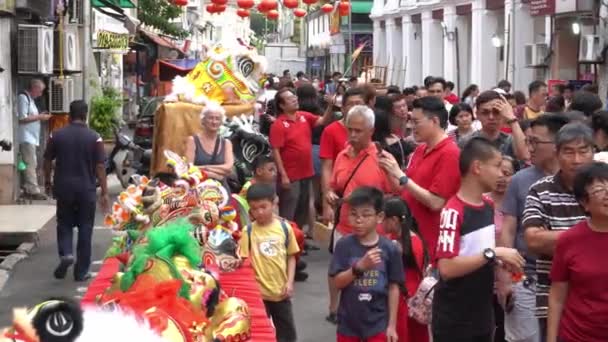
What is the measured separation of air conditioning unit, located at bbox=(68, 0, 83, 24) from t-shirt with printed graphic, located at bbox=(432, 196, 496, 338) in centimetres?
1653

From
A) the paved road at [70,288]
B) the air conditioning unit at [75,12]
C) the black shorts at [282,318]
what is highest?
the air conditioning unit at [75,12]

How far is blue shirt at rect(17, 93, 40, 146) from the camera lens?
17.9m

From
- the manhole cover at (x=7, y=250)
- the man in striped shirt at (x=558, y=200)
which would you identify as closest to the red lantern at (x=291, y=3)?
the manhole cover at (x=7, y=250)

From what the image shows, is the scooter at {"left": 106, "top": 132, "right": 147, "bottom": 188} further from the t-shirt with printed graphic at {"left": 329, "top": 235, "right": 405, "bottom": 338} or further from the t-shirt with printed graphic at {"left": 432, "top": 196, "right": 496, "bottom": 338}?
the t-shirt with printed graphic at {"left": 432, "top": 196, "right": 496, "bottom": 338}

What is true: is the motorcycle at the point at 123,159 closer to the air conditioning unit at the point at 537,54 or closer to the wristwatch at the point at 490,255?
the air conditioning unit at the point at 537,54

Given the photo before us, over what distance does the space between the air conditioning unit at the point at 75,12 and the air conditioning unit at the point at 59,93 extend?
2719 millimetres

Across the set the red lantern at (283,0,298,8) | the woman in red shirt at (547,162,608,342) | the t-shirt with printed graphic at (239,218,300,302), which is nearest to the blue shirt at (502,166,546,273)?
the woman in red shirt at (547,162,608,342)

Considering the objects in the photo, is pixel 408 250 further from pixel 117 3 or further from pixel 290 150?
pixel 117 3

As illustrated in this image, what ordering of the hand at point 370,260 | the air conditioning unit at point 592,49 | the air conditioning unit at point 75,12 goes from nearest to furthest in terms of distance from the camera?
the hand at point 370,260 < the air conditioning unit at point 75,12 < the air conditioning unit at point 592,49

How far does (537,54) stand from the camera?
29969mm

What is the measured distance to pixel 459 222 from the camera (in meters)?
6.36

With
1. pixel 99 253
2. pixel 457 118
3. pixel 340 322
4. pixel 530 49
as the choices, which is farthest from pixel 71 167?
pixel 530 49

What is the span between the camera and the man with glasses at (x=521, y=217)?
705 centimetres

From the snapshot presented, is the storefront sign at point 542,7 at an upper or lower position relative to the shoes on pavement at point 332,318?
upper
